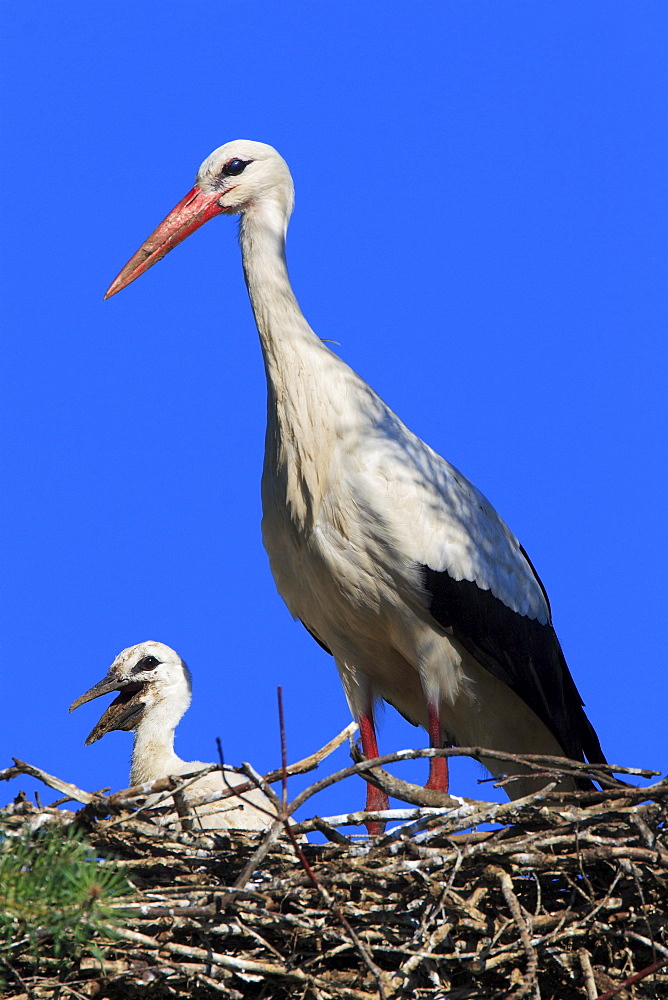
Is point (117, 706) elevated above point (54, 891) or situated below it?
above

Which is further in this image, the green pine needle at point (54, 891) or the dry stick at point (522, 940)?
the dry stick at point (522, 940)

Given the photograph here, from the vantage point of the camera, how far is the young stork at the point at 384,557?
5.58 metres

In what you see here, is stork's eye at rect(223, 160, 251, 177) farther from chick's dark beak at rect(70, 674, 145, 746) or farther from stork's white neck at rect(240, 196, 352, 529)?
chick's dark beak at rect(70, 674, 145, 746)

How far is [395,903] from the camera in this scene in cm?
407

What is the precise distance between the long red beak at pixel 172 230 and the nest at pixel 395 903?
9.65ft

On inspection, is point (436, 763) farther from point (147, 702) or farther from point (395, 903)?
point (395, 903)

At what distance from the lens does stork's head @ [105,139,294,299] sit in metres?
6.40

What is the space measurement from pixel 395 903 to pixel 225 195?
3.62 metres

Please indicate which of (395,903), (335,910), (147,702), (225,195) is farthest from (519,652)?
(225,195)

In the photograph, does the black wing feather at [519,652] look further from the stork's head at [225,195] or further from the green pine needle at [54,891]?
the green pine needle at [54,891]

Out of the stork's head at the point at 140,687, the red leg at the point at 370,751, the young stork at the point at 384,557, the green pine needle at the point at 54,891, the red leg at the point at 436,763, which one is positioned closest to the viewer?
the green pine needle at the point at 54,891

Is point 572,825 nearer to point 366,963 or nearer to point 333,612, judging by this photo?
point 366,963

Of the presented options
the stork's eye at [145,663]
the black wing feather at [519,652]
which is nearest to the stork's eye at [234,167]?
the black wing feather at [519,652]

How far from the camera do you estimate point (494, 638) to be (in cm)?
588
